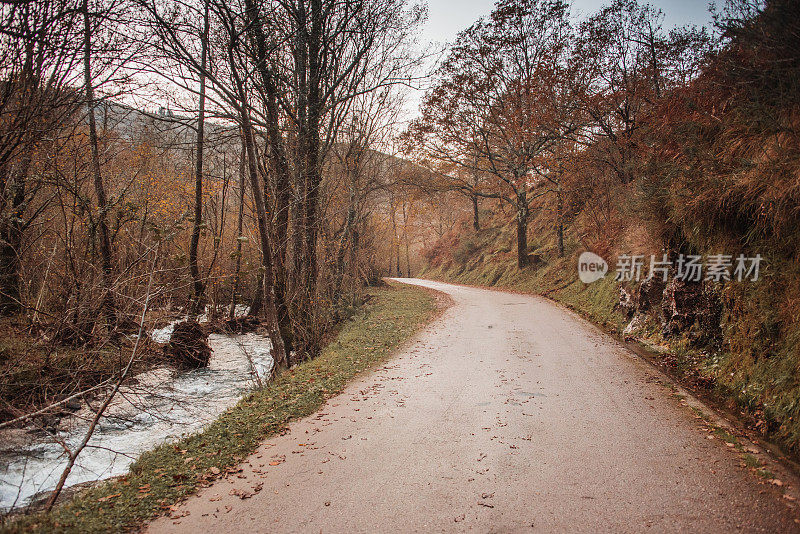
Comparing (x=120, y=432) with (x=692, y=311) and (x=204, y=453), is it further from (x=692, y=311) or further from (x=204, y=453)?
(x=692, y=311)

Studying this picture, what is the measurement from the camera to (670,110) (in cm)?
880

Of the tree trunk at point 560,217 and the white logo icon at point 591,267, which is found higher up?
the tree trunk at point 560,217

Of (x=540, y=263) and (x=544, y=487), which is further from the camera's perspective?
(x=540, y=263)

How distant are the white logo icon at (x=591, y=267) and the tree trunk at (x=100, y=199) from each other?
13.8 metres

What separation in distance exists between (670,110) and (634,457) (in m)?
7.53

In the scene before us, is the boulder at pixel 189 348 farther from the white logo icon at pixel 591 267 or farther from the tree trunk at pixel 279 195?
the white logo icon at pixel 591 267

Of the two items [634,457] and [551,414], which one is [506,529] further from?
[551,414]

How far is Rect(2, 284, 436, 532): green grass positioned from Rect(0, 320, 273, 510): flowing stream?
405 mm

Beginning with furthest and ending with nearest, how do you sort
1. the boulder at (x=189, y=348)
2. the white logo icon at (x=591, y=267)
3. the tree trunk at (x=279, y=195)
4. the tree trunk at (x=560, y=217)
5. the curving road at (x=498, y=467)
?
the tree trunk at (x=560, y=217) → the white logo icon at (x=591, y=267) → the boulder at (x=189, y=348) → the tree trunk at (x=279, y=195) → the curving road at (x=498, y=467)

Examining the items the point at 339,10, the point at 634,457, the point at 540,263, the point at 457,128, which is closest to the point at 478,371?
the point at 634,457

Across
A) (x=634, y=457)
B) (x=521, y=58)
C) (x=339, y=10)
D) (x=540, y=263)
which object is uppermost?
(x=521, y=58)

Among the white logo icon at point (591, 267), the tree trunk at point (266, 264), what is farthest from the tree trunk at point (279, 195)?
the white logo icon at point (591, 267)

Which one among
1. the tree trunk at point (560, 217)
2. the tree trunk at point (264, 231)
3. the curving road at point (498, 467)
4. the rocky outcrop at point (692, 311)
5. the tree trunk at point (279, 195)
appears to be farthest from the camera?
the tree trunk at point (560, 217)

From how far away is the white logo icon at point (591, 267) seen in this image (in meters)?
14.8
